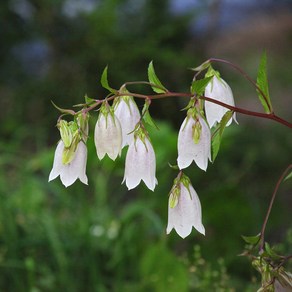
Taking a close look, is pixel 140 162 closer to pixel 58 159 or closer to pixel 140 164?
pixel 140 164

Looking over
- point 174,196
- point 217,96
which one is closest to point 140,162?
point 174,196

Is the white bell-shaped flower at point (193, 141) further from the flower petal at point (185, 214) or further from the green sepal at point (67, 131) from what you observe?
the green sepal at point (67, 131)

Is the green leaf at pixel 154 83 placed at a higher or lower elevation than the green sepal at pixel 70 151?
higher

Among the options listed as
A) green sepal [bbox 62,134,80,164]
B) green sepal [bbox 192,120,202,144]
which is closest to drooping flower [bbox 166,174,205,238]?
green sepal [bbox 192,120,202,144]

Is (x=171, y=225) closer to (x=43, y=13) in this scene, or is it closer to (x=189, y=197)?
(x=189, y=197)

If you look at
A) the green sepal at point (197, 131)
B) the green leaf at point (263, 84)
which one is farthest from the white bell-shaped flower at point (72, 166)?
the green leaf at point (263, 84)

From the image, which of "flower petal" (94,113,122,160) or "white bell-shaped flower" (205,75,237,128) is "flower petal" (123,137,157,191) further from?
"white bell-shaped flower" (205,75,237,128)
